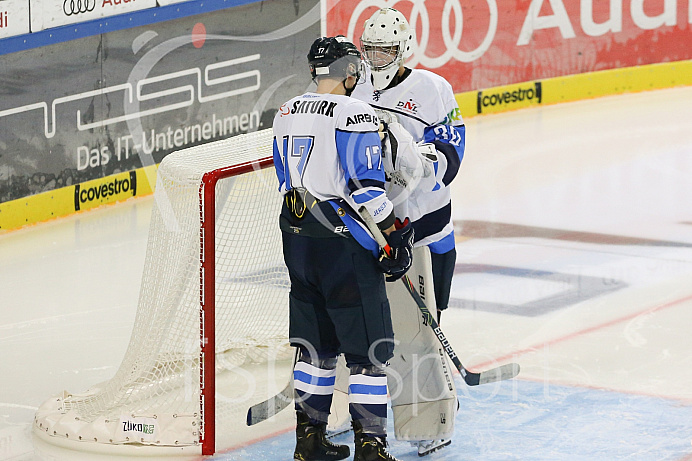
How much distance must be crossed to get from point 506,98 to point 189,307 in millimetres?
7369

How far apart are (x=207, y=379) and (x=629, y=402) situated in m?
1.64

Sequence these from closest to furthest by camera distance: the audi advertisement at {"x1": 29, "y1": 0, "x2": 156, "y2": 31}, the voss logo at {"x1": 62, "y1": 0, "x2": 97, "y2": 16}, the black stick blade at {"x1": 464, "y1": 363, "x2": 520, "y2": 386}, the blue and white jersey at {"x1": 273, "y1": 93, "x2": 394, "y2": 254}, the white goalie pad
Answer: the blue and white jersey at {"x1": 273, "y1": 93, "x2": 394, "y2": 254} < the white goalie pad < the black stick blade at {"x1": 464, "y1": 363, "x2": 520, "y2": 386} < the audi advertisement at {"x1": 29, "y1": 0, "x2": 156, "y2": 31} < the voss logo at {"x1": 62, "y1": 0, "x2": 97, "y2": 16}

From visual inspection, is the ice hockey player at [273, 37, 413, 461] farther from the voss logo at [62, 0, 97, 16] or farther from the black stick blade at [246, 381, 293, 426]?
the voss logo at [62, 0, 97, 16]

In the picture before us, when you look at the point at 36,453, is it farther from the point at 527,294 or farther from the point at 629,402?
the point at 527,294

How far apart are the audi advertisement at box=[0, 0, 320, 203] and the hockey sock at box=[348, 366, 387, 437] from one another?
14.2 ft

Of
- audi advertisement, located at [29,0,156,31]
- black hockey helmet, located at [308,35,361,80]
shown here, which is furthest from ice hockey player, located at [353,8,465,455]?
audi advertisement, located at [29,0,156,31]

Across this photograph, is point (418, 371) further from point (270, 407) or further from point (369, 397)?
point (270, 407)

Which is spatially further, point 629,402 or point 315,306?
point 629,402

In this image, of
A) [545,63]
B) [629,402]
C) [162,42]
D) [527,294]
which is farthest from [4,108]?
[545,63]

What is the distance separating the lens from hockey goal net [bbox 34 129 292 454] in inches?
170

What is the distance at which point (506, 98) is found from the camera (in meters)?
11.4

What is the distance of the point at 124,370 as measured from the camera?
4.61m

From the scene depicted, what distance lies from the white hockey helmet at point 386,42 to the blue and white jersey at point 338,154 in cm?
32

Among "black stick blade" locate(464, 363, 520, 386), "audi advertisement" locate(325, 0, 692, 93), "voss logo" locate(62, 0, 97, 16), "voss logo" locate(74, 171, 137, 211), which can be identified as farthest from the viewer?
"audi advertisement" locate(325, 0, 692, 93)
